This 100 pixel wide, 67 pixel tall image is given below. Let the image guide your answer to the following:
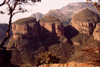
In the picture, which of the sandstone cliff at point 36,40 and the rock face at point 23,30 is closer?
the sandstone cliff at point 36,40

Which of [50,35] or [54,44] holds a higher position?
[50,35]

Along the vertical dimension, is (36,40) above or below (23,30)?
below

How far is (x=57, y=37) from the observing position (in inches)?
3371

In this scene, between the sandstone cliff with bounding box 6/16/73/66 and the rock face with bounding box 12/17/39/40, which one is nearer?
the sandstone cliff with bounding box 6/16/73/66

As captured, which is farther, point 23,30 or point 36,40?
point 36,40

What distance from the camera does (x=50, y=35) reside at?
281 feet

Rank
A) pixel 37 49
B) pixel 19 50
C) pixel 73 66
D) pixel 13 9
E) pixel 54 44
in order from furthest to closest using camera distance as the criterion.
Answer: pixel 54 44 → pixel 37 49 → pixel 19 50 → pixel 13 9 → pixel 73 66

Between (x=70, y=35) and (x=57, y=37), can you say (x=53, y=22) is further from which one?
(x=70, y=35)

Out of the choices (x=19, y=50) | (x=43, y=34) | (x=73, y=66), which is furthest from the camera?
(x=43, y=34)

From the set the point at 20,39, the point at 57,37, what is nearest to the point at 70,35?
the point at 57,37

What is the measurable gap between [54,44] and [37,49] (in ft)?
51.4

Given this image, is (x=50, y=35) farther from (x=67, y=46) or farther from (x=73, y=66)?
(x=73, y=66)

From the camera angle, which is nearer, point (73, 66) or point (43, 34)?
point (73, 66)

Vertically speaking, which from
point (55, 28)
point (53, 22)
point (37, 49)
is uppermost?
point (53, 22)
